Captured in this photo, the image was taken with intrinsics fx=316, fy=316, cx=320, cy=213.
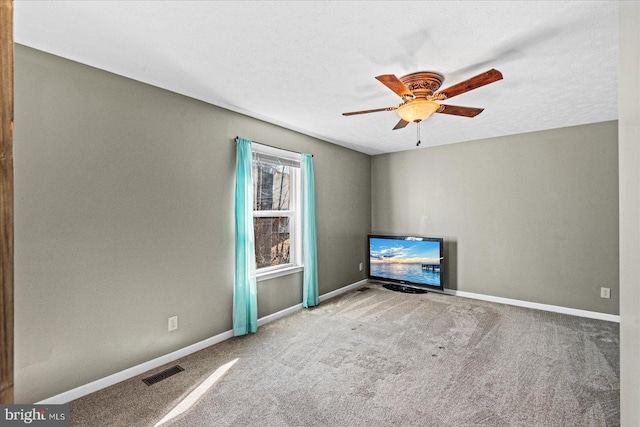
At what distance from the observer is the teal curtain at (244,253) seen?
3.29 metres

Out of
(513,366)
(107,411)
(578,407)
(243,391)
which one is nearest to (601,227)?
(513,366)

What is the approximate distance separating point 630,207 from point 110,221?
3067 millimetres

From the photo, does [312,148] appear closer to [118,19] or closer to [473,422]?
[118,19]

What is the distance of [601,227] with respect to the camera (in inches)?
151

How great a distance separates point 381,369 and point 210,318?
1691mm

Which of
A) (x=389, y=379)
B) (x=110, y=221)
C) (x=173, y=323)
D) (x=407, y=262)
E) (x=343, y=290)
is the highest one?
(x=110, y=221)

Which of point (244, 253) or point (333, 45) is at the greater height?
point (333, 45)

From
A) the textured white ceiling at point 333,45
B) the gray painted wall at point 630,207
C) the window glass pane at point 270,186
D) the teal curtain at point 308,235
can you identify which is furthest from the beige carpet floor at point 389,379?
the textured white ceiling at point 333,45

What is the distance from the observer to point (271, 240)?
4039mm

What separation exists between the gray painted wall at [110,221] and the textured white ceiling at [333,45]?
0.27 m

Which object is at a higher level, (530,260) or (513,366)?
(530,260)

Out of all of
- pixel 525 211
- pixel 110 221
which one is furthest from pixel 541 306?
pixel 110 221

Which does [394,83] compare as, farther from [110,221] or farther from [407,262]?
[407,262]

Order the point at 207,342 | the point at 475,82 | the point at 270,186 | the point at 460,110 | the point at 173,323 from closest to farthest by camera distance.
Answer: the point at 475,82 < the point at 460,110 < the point at 173,323 < the point at 207,342 < the point at 270,186
